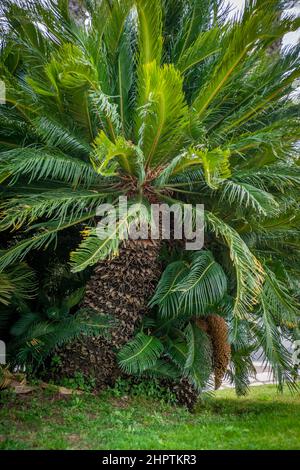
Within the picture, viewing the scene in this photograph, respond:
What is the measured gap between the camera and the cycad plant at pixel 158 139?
541 centimetres

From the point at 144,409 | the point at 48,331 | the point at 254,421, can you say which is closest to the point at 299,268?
the point at 254,421

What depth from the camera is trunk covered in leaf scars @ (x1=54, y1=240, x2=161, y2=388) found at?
620 centimetres

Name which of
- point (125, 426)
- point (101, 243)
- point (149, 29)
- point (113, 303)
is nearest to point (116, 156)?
point (101, 243)

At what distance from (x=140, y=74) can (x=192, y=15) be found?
153cm

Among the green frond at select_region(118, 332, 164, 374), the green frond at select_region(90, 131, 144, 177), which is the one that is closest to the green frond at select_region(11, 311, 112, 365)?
the green frond at select_region(118, 332, 164, 374)

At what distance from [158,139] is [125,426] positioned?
2.93m

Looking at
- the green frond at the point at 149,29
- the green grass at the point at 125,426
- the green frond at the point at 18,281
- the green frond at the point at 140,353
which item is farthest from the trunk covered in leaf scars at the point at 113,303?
the green frond at the point at 149,29

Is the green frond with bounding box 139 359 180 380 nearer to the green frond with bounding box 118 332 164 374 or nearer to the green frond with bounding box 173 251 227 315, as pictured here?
the green frond with bounding box 118 332 164 374

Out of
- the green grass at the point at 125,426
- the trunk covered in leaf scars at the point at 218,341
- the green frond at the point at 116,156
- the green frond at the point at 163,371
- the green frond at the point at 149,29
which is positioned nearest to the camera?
the green grass at the point at 125,426

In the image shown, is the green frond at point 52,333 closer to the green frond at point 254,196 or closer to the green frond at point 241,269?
the green frond at point 241,269

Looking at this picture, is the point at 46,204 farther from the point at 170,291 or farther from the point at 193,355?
the point at 193,355

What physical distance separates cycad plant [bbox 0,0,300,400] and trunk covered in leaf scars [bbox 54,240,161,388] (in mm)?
17

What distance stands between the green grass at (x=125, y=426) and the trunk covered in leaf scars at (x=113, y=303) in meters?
0.40

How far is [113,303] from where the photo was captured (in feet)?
20.7
